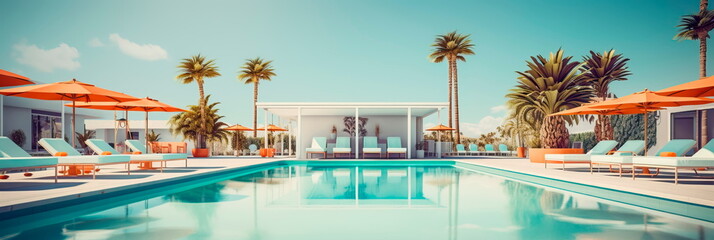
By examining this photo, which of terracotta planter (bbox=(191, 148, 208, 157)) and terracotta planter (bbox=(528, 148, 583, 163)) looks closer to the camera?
terracotta planter (bbox=(528, 148, 583, 163))

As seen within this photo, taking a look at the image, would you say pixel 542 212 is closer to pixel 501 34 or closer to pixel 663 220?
pixel 663 220

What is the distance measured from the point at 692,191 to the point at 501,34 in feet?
99.9

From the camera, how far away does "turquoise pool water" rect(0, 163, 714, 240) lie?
12.5ft

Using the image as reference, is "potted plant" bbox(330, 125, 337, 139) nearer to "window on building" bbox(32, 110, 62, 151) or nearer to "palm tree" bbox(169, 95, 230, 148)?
"palm tree" bbox(169, 95, 230, 148)

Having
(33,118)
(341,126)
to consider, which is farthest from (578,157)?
(33,118)

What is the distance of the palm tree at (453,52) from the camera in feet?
79.9

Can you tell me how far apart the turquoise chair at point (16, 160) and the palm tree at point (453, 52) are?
67.8ft

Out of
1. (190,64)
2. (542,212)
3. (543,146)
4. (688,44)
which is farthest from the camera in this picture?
(688,44)

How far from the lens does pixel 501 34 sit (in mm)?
33625

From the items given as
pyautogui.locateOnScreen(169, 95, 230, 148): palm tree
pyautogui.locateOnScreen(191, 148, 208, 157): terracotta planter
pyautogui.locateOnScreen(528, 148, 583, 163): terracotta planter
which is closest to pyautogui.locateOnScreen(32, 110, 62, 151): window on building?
pyautogui.locateOnScreen(169, 95, 230, 148): palm tree

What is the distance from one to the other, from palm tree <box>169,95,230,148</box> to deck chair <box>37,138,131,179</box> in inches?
451

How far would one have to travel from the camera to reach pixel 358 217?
183 inches

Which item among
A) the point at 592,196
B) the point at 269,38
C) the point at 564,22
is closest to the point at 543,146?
the point at 592,196

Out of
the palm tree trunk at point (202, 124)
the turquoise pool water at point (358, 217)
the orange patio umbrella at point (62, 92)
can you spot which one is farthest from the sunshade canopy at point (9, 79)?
the palm tree trunk at point (202, 124)
